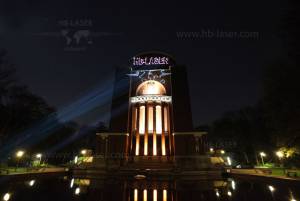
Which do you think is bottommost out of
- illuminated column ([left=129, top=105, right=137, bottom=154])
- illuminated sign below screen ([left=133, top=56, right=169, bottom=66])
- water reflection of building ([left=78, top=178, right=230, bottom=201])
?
water reflection of building ([left=78, top=178, right=230, bottom=201])

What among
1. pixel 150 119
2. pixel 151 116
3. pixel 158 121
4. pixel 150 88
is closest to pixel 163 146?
pixel 158 121

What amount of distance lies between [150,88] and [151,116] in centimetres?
593

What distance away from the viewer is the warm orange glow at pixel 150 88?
37281 mm

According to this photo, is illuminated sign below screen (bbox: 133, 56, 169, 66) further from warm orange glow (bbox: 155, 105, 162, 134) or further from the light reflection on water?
the light reflection on water

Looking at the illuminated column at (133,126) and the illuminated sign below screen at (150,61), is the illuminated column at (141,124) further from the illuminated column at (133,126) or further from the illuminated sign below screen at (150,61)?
the illuminated sign below screen at (150,61)

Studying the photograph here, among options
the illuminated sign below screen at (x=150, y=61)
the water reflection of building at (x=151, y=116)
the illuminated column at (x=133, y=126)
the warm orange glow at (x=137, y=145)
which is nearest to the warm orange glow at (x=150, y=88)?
the water reflection of building at (x=151, y=116)

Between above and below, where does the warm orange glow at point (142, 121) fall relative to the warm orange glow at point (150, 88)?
below

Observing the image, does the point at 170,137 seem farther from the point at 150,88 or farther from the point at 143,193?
the point at 143,193

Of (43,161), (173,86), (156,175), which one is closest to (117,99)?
(173,86)

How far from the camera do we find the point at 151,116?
34594 mm

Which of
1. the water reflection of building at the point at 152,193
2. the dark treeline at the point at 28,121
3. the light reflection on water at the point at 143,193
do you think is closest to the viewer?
the light reflection on water at the point at 143,193

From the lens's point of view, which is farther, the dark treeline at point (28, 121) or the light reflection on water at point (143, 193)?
the dark treeline at point (28, 121)

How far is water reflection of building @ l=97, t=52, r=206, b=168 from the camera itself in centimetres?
3119

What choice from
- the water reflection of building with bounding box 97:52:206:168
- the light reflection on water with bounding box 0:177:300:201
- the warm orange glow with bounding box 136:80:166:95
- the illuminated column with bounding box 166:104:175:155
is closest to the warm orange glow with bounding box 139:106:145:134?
the water reflection of building with bounding box 97:52:206:168
